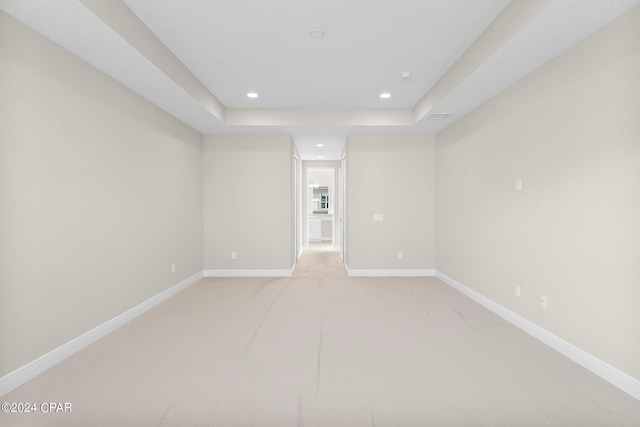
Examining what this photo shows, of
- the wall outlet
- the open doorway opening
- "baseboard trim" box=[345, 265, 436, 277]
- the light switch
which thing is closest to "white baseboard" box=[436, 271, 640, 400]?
the wall outlet

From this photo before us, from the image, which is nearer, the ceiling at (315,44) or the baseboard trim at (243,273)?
the ceiling at (315,44)

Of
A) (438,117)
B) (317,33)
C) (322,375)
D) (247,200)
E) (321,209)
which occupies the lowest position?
(322,375)

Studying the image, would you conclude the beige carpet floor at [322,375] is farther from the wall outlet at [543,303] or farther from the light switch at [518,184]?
the light switch at [518,184]

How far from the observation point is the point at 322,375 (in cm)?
210

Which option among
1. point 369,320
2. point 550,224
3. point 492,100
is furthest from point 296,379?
point 492,100

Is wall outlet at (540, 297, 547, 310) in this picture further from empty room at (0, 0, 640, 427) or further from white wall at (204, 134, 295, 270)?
white wall at (204, 134, 295, 270)

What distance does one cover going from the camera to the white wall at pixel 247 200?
5.13 meters

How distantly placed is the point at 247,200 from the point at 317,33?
10.5 feet

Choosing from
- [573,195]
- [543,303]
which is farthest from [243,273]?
[573,195]

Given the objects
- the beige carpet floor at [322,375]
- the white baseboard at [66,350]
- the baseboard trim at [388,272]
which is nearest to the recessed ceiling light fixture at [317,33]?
the beige carpet floor at [322,375]

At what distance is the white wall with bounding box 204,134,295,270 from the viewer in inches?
202

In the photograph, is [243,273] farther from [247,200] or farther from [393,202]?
[393,202]

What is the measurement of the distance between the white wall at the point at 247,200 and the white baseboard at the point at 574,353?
3291mm

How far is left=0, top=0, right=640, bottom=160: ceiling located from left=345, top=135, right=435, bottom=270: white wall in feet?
3.33
